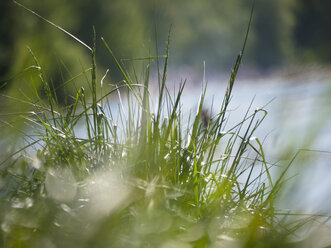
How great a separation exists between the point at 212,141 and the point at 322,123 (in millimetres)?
241

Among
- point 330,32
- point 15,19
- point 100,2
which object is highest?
point 330,32

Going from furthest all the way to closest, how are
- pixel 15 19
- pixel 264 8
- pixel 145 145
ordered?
1. pixel 264 8
2. pixel 15 19
3. pixel 145 145

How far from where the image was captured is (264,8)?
165 inches

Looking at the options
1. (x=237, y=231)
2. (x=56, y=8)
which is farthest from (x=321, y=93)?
(x=56, y=8)

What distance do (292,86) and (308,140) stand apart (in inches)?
3.4

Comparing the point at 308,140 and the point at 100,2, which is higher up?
the point at 100,2

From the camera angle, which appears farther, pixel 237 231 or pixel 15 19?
pixel 15 19

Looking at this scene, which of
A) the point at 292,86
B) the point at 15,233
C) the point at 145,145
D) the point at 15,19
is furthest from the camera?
the point at 15,19

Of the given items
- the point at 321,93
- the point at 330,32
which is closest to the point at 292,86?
the point at 321,93

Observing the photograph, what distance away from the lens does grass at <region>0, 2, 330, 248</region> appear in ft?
0.76

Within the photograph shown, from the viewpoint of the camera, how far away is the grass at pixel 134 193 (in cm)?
23

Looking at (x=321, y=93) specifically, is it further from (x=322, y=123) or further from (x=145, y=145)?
(x=145, y=145)

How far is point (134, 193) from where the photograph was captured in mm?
328

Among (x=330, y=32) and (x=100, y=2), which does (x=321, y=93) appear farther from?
(x=330, y=32)
